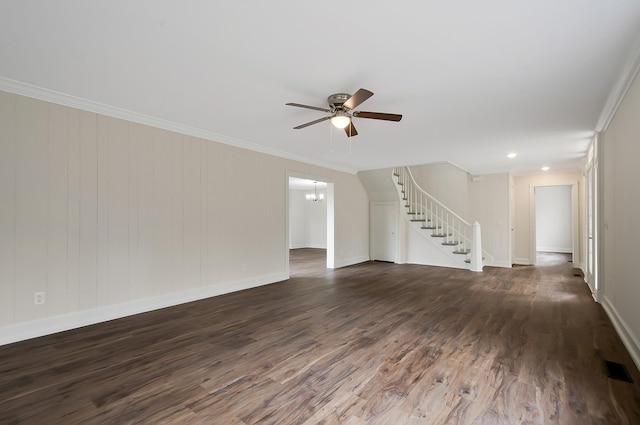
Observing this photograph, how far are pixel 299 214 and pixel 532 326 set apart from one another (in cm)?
985

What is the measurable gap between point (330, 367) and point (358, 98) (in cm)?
237

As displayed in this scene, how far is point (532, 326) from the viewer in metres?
3.46

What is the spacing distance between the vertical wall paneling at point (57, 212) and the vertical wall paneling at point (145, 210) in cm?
75

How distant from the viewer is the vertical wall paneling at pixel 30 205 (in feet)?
9.85

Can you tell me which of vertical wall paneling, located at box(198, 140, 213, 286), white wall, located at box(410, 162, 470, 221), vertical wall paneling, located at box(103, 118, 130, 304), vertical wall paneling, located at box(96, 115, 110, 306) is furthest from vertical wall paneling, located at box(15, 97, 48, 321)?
white wall, located at box(410, 162, 470, 221)

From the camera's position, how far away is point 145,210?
12.9 feet

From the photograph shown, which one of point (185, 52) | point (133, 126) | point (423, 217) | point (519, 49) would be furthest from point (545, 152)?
point (133, 126)

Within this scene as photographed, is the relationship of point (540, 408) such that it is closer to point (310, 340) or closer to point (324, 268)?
point (310, 340)

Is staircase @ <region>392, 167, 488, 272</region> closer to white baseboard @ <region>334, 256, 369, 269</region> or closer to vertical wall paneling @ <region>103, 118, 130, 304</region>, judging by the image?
white baseboard @ <region>334, 256, 369, 269</region>

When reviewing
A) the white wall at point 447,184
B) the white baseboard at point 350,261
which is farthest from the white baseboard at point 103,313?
the white wall at point 447,184

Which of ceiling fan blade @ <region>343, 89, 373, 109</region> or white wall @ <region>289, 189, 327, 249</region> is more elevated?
ceiling fan blade @ <region>343, 89, 373, 109</region>

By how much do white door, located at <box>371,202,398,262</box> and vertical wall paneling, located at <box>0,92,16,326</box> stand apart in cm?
734

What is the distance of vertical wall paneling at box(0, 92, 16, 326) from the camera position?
290 cm

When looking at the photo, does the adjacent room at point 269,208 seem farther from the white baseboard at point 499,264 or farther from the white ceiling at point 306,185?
the white ceiling at point 306,185
